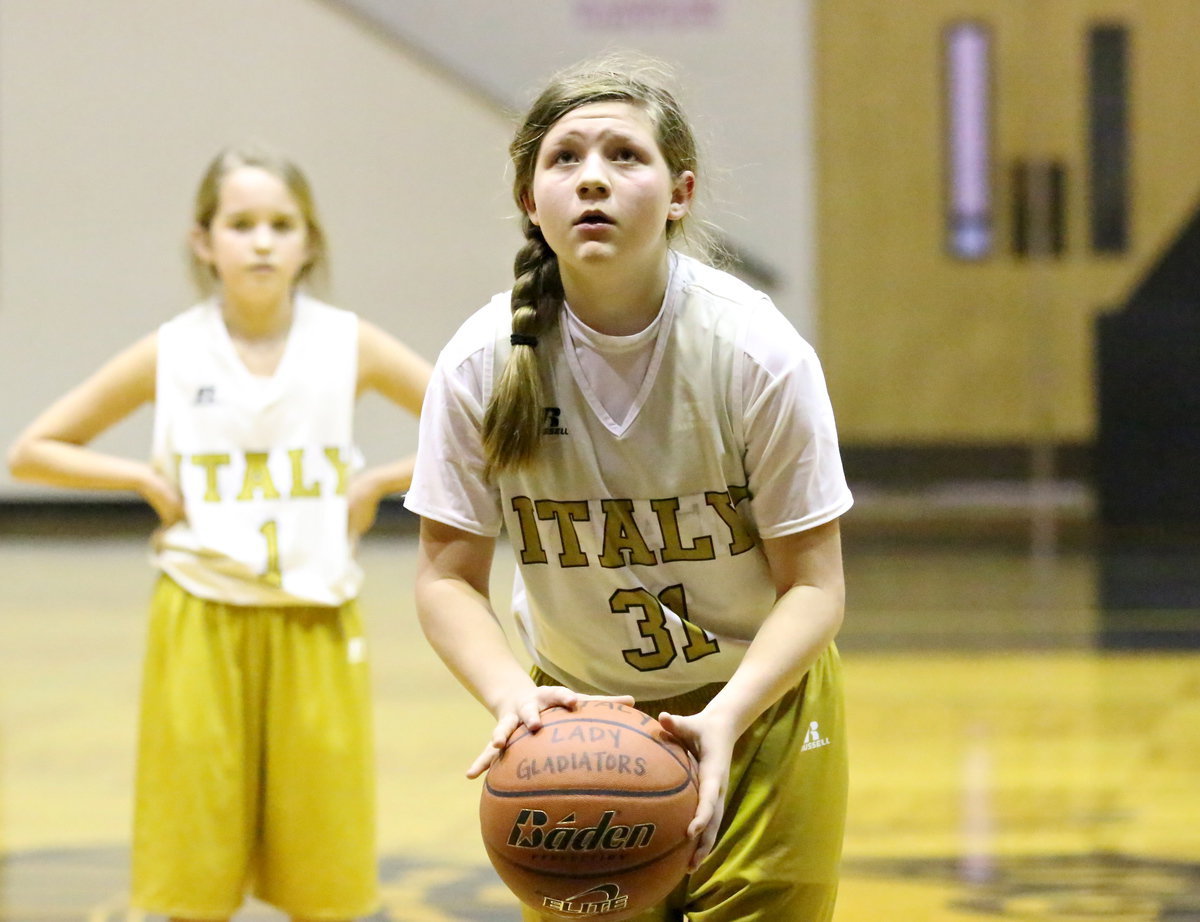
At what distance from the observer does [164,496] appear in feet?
10.2

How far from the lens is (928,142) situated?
33.3 feet

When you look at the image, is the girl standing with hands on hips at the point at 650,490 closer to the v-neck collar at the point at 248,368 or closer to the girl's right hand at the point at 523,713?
the girl's right hand at the point at 523,713

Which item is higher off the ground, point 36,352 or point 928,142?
point 928,142

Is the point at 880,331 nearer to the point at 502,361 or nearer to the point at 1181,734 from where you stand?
the point at 1181,734

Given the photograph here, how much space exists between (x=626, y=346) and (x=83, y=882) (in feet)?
8.52

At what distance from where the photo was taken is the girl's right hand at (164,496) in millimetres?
3113

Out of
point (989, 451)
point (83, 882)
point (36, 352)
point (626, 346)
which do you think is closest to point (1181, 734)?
point (83, 882)

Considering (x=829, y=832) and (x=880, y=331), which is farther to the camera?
(x=880, y=331)

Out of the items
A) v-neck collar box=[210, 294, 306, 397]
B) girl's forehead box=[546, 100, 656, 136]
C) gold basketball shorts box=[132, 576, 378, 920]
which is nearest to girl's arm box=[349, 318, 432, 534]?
v-neck collar box=[210, 294, 306, 397]

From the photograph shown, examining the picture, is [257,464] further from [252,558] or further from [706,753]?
[706,753]

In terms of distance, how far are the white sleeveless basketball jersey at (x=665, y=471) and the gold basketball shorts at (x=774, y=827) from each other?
0.40ft

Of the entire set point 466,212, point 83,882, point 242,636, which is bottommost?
point 83,882

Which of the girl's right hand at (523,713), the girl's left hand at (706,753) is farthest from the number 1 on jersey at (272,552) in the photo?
the girl's left hand at (706,753)

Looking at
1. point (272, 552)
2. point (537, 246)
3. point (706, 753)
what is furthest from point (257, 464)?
point (706, 753)
